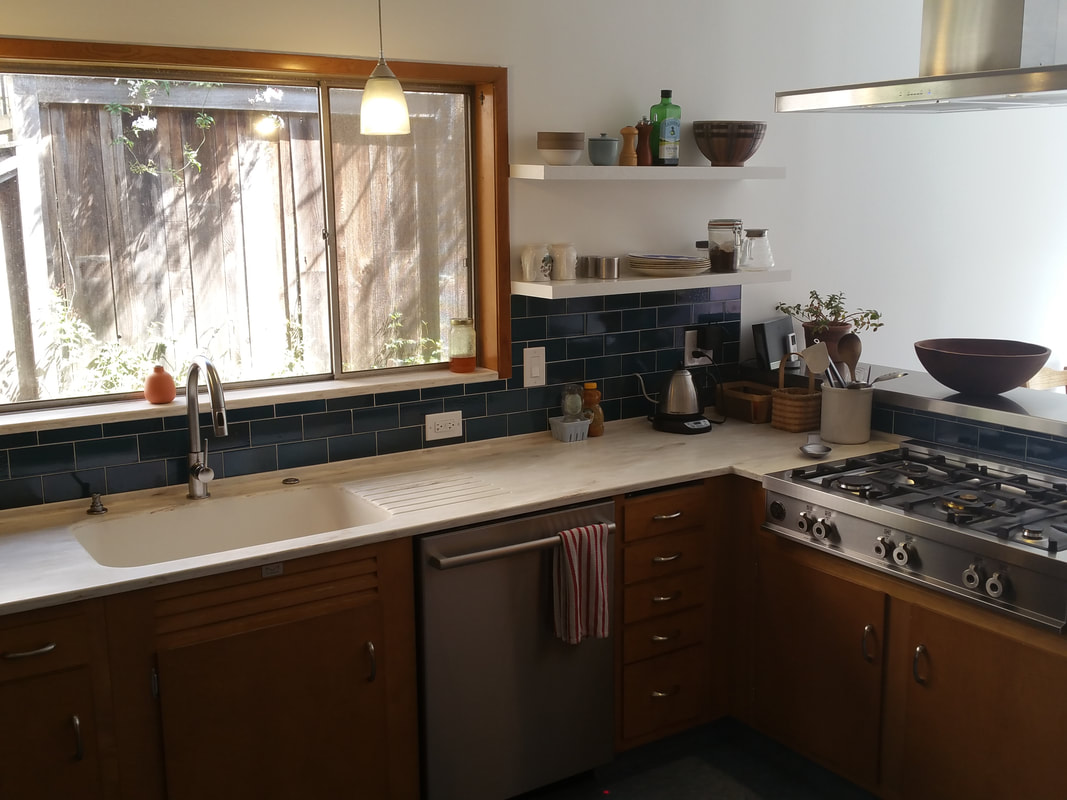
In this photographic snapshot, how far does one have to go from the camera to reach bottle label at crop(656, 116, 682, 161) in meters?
3.50

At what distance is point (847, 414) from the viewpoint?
3.41 meters

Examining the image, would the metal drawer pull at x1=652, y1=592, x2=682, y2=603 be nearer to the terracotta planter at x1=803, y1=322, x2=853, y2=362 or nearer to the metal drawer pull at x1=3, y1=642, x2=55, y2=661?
the terracotta planter at x1=803, y1=322, x2=853, y2=362

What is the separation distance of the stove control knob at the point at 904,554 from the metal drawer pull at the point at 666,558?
0.70 m

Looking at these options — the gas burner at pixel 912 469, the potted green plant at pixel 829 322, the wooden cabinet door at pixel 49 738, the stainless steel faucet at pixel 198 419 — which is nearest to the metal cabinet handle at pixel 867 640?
the gas burner at pixel 912 469

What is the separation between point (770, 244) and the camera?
3.92m

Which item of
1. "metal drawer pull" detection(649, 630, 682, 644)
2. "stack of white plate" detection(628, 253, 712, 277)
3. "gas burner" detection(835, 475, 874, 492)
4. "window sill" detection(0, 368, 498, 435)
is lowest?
"metal drawer pull" detection(649, 630, 682, 644)

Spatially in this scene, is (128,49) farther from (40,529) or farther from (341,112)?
(40,529)

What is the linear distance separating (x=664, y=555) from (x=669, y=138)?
144 cm

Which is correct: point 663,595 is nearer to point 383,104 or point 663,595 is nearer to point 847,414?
point 847,414

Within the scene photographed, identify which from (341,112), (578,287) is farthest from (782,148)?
(341,112)

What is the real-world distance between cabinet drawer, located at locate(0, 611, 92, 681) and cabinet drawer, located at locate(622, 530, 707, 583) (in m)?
1.51

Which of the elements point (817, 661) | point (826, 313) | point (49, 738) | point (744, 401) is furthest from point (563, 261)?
point (49, 738)

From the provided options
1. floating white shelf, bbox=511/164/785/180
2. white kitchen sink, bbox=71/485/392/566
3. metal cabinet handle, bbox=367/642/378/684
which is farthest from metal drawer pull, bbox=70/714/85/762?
floating white shelf, bbox=511/164/785/180

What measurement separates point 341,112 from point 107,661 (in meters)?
1.71
